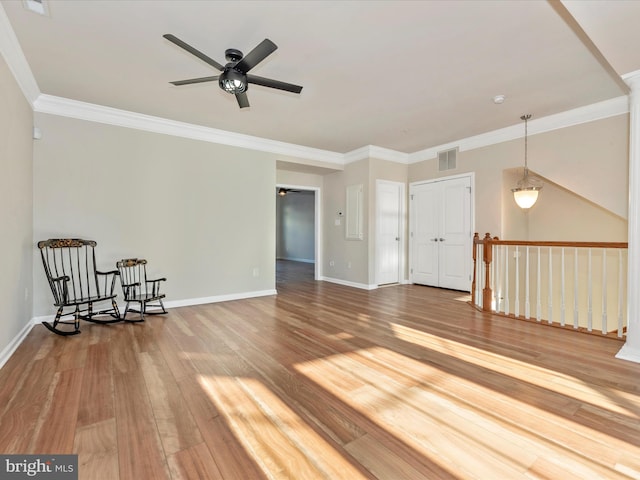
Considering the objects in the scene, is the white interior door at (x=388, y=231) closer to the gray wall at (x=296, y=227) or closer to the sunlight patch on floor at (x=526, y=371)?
the sunlight patch on floor at (x=526, y=371)

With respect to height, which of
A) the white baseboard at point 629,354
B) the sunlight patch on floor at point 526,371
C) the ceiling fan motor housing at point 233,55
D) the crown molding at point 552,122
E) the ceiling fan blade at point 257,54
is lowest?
the sunlight patch on floor at point 526,371

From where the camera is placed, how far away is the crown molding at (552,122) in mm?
3963

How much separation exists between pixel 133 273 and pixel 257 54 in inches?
138

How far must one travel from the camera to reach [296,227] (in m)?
12.3

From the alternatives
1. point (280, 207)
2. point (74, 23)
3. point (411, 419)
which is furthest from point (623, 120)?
point (280, 207)

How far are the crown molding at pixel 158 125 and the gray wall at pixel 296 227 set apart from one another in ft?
18.3

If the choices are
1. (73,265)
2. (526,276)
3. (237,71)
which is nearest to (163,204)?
(73,265)

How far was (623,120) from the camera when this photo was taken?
12.8 ft

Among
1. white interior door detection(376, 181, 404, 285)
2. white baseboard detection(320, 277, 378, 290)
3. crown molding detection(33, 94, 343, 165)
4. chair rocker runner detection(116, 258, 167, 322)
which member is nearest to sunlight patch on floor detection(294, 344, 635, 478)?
chair rocker runner detection(116, 258, 167, 322)

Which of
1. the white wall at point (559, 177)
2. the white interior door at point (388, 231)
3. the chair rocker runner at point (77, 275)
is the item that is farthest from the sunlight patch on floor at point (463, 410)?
the white interior door at point (388, 231)

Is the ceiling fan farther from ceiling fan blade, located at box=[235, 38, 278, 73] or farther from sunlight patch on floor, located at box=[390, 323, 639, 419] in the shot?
sunlight patch on floor, located at box=[390, 323, 639, 419]

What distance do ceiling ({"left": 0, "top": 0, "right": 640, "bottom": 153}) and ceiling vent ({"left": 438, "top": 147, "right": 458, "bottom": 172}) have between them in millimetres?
1223

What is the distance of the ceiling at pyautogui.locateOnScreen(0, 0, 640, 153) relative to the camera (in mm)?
2316

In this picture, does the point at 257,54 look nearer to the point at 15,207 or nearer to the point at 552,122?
the point at 15,207
